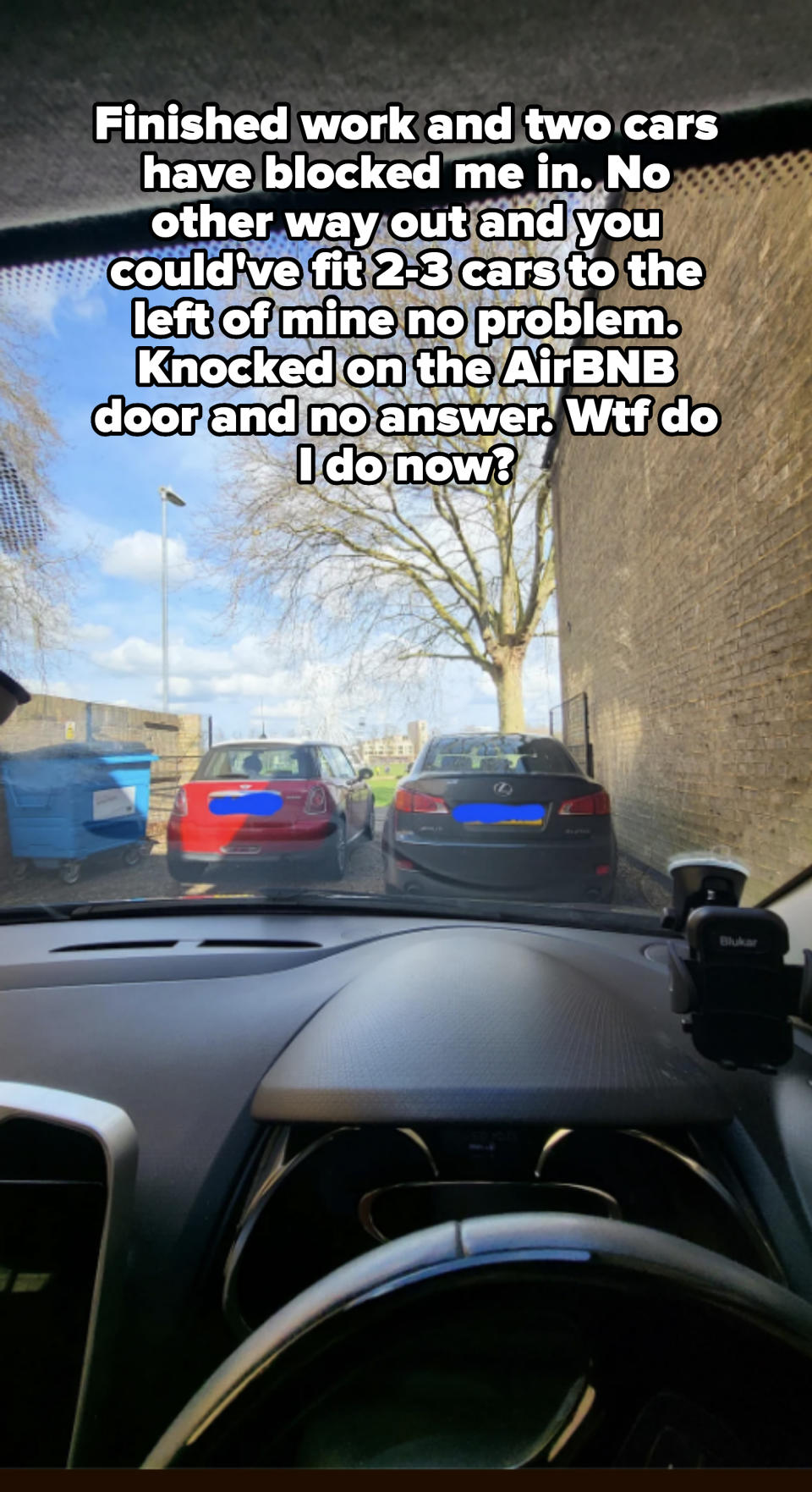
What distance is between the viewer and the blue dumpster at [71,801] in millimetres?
3469

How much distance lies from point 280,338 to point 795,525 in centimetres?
275

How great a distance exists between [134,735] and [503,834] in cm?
225

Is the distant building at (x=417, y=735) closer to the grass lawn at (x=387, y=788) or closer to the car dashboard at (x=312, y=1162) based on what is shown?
the grass lawn at (x=387, y=788)

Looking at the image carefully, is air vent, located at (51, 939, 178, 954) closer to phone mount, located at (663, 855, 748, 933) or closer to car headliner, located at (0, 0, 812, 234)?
phone mount, located at (663, 855, 748, 933)

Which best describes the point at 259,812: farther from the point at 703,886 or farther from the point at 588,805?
the point at 703,886

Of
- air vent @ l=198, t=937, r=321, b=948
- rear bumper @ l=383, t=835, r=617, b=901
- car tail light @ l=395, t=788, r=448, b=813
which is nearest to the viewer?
air vent @ l=198, t=937, r=321, b=948

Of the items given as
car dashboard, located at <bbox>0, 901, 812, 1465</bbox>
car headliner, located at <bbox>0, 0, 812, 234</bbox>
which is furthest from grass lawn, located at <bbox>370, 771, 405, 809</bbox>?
car headliner, located at <bbox>0, 0, 812, 234</bbox>

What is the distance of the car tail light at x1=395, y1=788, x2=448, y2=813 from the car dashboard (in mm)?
2476

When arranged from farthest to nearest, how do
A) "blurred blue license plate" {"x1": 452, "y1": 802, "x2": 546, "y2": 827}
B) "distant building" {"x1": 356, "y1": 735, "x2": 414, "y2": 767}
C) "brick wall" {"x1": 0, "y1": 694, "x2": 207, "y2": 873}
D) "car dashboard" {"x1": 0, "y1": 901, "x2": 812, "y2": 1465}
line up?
"distant building" {"x1": 356, "y1": 735, "x2": 414, "y2": 767}, "blurred blue license plate" {"x1": 452, "y1": 802, "x2": 546, "y2": 827}, "brick wall" {"x1": 0, "y1": 694, "x2": 207, "y2": 873}, "car dashboard" {"x1": 0, "y1": 901, "x2": 812, "y2": 1465}

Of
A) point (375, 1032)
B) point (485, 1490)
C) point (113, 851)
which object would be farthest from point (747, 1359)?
point (113, 851)

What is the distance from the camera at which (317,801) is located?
16.6 ft

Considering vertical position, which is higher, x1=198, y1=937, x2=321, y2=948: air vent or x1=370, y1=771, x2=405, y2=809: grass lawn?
x1=370, y1=771, x2=405, y2=809: grass lawn

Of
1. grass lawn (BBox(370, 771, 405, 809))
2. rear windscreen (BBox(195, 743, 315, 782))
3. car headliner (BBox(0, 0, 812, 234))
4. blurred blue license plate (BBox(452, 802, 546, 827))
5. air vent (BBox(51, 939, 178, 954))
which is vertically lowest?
air vent (BBox(51, 939, 178, 954))

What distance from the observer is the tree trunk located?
4.97 m
